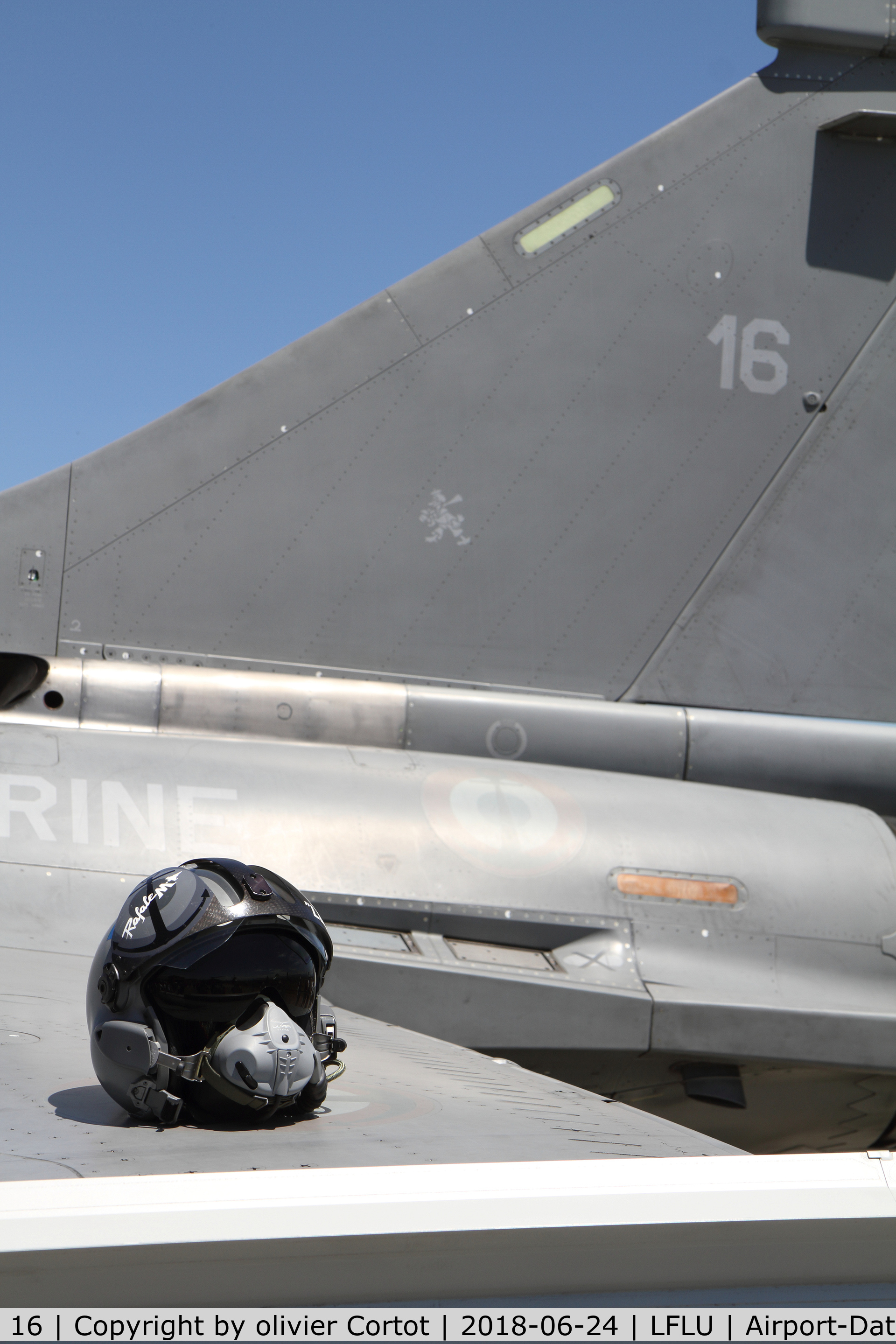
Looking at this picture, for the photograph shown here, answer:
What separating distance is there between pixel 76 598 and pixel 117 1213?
128 inches

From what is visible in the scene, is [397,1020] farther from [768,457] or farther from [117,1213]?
[768,457]

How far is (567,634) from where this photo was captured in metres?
4.34

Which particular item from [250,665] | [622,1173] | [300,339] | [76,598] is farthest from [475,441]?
[622,1173]

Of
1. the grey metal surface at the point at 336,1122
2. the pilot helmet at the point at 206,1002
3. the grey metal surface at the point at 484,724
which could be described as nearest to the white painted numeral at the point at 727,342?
the grey metal surface at the point at 484,724

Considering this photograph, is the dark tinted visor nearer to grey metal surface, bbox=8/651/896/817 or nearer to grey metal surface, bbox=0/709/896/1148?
grey metal surface, bbox=0/709/896/1148

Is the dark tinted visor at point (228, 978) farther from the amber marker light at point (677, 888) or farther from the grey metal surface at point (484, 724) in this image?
the grey metal surface at point (484, 724)

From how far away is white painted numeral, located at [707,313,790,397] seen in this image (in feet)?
14.7

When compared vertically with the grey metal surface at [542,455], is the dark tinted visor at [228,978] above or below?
below

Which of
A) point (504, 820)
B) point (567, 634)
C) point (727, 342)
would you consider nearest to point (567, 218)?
point (727, 342)

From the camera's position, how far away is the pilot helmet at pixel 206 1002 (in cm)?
178

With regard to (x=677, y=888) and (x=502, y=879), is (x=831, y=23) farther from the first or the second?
(x=502, y=879)

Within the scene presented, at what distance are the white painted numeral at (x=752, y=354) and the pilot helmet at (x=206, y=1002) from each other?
3397mm

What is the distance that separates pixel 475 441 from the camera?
427cm

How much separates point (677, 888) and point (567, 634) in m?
1.11
